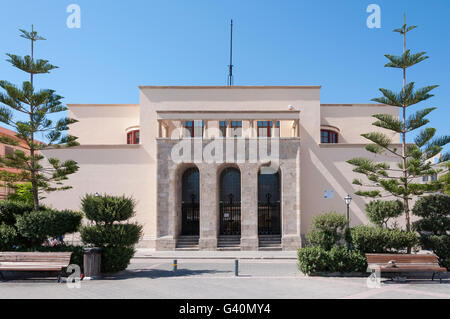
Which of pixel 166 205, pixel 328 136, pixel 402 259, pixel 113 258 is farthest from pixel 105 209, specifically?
pixel 328 136

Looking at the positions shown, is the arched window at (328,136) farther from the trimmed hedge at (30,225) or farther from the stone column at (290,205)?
the trimmed hedge at (30,225)

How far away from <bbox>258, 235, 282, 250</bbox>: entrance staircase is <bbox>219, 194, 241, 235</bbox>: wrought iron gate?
2.16 metres

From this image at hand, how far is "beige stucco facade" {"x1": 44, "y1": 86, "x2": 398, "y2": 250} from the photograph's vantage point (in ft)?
78.5

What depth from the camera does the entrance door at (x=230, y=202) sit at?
26.2 metres

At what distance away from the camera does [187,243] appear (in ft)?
80.1

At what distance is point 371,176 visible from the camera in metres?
14.8

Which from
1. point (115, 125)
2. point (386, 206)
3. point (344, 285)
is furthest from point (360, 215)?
point (115, 125)

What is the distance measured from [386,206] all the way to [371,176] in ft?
5.36

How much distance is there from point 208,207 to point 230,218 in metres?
2.94

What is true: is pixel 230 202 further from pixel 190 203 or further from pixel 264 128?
pixel 264 128

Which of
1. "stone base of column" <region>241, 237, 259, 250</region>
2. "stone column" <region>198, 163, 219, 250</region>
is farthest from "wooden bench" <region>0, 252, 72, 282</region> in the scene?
"stone base of column" <region>241, 237, 259, 250</region>

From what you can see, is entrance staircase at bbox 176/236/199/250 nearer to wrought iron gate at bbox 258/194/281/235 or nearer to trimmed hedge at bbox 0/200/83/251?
wrought iron gate at bbox 258/194/281/235

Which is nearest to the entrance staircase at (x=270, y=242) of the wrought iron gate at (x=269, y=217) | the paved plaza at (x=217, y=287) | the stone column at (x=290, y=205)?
the stone column at (x=290, y=205)
